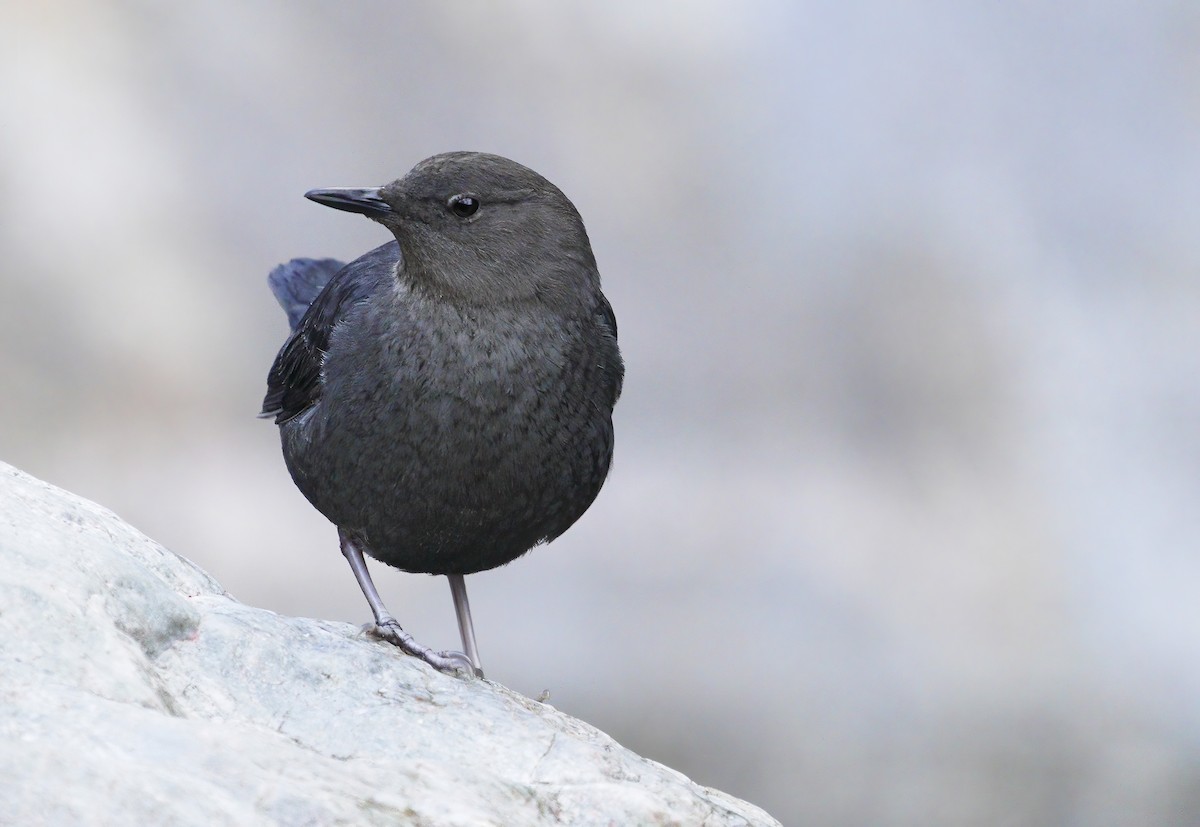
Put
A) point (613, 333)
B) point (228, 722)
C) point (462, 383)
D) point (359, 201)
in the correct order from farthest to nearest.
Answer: point (613, 333)
point (359, 201)
point (462, 383)
point (228, 722)

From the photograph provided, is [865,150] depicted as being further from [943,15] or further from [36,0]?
[36,0]

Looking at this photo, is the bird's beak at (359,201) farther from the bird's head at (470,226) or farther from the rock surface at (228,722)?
the rock surface at (228,722)

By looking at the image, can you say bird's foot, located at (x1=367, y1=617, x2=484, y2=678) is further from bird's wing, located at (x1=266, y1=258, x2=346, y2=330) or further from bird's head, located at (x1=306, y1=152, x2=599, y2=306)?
bird's wing, located at (x1=266, y1=258, x2=346, y2=330)

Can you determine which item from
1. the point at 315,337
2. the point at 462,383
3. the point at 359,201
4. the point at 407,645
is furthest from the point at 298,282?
the point at 407,645

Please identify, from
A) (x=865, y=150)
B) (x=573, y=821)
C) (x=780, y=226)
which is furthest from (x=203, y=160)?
(x=573, y=821)

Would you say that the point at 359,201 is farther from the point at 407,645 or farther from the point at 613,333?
the point at 407,645

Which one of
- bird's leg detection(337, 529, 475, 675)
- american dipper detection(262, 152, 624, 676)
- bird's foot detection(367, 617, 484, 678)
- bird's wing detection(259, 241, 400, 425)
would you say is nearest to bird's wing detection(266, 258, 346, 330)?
bird's wing detection(259, 241, 400, 425)

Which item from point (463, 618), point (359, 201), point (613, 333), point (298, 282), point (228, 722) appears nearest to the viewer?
point (228, 722)
